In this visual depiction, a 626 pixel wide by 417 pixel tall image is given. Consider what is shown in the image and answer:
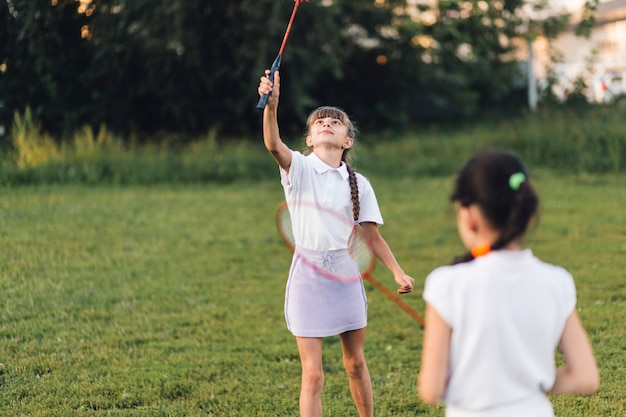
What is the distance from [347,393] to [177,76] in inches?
522

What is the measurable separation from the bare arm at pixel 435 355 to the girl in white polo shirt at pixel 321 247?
147 centimetres

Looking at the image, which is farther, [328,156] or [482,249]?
[328,156]

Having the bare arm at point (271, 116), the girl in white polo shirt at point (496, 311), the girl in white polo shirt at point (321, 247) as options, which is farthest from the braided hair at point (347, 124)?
the girl in white polo shirt at point (496, 311)

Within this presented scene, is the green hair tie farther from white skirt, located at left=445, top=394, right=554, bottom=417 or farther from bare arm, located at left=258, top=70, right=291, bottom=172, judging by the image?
bare arm, located at left=258, top=70, right=291, bottom=172

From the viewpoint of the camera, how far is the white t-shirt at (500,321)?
7.07 ft

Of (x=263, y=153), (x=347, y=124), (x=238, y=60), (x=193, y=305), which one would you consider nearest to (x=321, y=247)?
(x=347, y=124)

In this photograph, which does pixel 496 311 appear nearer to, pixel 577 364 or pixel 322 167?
pixel 577 364

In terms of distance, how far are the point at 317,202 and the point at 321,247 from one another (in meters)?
0.20

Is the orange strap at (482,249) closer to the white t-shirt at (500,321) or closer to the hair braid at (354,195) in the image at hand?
the white t-shirt at (500,321)

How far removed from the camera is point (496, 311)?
2156mm

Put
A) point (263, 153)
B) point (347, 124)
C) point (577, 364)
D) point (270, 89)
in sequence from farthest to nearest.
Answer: point (263, 153) < point (347, 124) < point (270, 89) < point (577, 364)

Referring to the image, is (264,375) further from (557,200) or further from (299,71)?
(299,71)

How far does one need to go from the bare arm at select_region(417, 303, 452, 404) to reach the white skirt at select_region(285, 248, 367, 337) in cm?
152

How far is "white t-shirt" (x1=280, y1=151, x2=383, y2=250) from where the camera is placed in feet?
12.2
